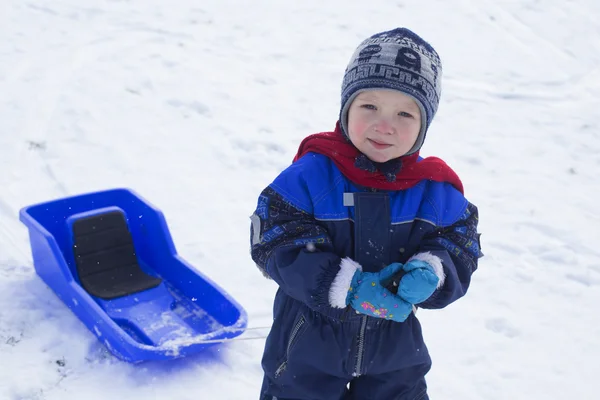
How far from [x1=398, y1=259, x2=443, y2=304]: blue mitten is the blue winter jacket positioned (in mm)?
109

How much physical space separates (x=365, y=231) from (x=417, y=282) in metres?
0.21

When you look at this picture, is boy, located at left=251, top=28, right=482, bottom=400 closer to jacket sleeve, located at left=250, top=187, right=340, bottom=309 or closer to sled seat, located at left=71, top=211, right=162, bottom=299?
jacket sleeve, located at left=250, top=187, right=340, bottom=309

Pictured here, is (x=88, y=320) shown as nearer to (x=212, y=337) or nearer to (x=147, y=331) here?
(x=147, y=331)

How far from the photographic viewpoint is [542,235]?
4.28 metres

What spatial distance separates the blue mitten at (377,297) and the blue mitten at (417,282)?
28 mm

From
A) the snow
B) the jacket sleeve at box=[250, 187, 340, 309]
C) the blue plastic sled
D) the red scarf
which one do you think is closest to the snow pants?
the jacket sleeve at box=[250, 187, 340, 309]

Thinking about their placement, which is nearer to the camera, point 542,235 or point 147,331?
point 147,331

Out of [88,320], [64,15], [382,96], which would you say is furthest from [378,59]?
[64,15]

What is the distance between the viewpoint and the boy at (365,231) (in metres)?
1.79

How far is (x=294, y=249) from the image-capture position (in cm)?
181

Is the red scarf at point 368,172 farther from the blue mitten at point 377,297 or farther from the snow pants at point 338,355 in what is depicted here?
the snow pants at point 338,355

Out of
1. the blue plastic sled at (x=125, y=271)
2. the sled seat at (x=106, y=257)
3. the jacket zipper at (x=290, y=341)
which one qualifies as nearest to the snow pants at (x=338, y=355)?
the jacket zipper at (x=290, y=341)

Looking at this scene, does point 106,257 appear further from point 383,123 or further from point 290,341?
point 383,123

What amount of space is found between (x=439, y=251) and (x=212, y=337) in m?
1.36
